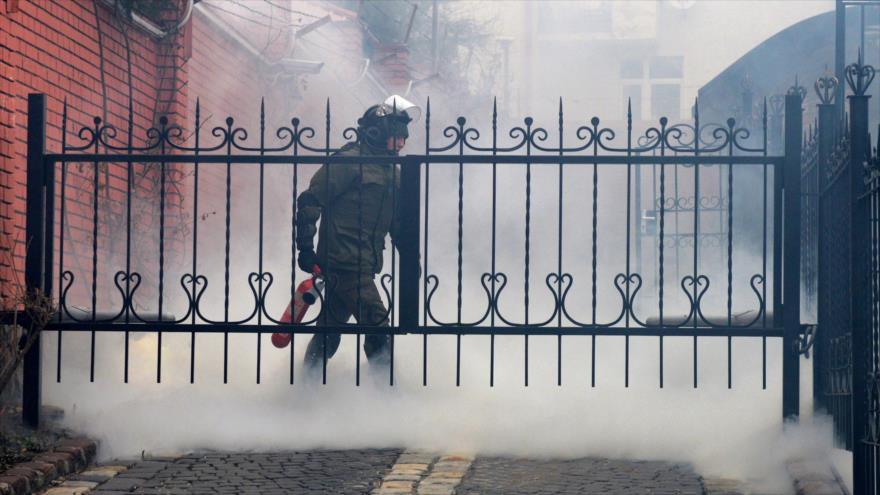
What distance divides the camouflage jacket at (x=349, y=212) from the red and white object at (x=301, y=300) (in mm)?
123

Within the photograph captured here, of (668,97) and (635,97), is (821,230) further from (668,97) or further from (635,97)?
(668,97)

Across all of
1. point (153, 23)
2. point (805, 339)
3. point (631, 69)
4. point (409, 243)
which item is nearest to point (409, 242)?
point (409, 243)

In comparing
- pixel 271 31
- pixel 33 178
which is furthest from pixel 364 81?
pixel 33 178

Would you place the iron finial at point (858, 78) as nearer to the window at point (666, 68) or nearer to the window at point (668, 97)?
the window at point (668, 97)

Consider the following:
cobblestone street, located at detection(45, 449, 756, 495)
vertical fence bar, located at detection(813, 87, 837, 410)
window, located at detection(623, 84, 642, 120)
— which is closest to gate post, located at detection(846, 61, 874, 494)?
cobblestone street, located at detection(45, 449, 756, 495)

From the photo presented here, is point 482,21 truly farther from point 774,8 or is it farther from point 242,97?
point 242,97

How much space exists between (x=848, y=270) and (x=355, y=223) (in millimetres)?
3274

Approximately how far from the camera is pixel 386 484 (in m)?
6.45

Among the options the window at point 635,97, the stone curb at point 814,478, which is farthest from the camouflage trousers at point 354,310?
the window at point 635,97

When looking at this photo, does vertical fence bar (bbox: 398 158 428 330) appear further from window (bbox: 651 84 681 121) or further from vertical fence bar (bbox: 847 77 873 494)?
window (bbox: 651 84 681 121)

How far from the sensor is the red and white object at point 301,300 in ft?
26.8

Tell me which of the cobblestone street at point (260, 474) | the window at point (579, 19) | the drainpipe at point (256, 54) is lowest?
the cobblestone street at point (260, 474)

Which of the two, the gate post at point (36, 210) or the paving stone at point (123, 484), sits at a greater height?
the gate post at point (36, 210)

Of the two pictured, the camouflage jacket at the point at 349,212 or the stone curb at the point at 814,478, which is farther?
the camouflage jacket at the point at 349,212
